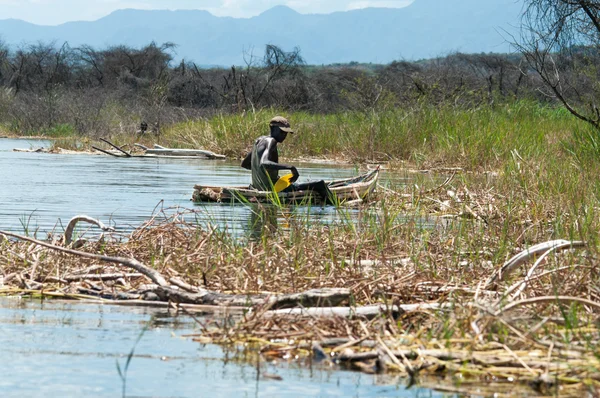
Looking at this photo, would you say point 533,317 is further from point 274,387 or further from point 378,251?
point 378,251

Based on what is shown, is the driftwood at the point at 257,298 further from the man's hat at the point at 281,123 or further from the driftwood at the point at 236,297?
the man's hat at the point at 281,123

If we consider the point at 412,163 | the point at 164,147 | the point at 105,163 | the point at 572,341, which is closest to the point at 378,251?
the point at 572,341

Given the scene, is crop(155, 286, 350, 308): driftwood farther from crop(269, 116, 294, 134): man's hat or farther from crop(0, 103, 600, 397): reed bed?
crop(269, 116, 294, 134): man's hat

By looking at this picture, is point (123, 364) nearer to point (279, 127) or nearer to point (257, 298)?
point (257, 298)

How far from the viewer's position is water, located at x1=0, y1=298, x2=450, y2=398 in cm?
444

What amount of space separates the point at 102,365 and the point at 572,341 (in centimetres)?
215

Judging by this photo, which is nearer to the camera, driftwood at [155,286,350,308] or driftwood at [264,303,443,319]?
driftwood at [264,303,443,319]

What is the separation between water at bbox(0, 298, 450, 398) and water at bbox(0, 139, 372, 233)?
257 centimetres

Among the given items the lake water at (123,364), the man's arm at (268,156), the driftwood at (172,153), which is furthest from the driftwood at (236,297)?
the driftwood at (172,153)

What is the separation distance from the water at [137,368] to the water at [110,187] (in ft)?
8.43

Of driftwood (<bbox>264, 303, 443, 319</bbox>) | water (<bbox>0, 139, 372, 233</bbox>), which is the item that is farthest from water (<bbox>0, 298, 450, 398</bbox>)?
water (<bbox>0, 139, 372, 233</bbox>)

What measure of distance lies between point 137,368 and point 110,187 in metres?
13.4

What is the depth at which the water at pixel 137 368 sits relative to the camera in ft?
14.6

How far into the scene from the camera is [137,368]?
4.82 m
